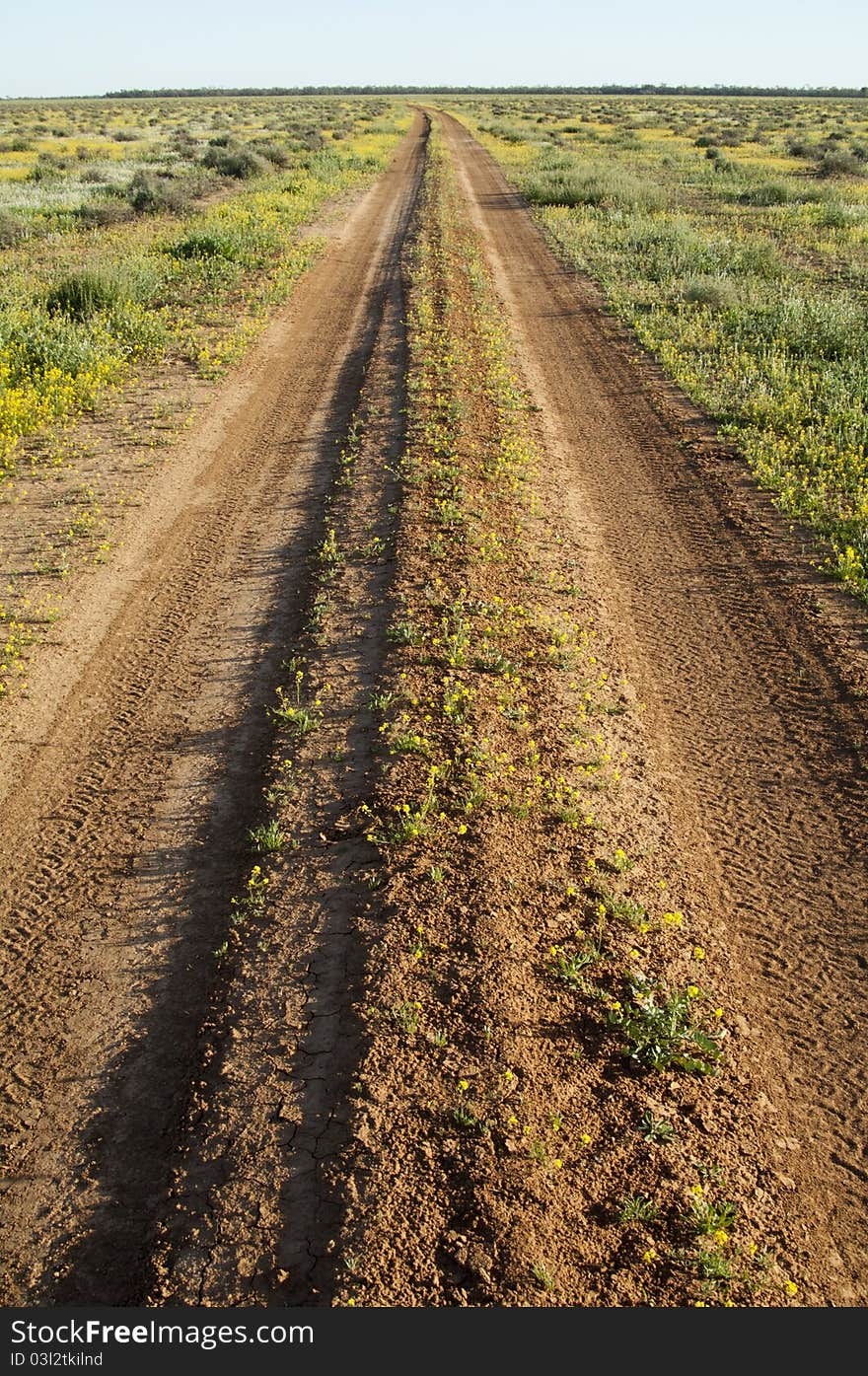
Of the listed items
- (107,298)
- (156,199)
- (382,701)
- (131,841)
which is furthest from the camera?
(156,199)

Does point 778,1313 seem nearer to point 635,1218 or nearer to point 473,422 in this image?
point 635,1218

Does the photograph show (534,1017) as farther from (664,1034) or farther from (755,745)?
(755,745)

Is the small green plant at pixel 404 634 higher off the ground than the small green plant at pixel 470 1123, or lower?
higher

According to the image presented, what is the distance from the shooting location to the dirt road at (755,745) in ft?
14.1

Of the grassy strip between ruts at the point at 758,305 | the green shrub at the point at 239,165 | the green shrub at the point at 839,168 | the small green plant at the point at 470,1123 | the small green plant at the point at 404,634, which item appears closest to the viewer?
the small green plant at the point at 470,1123

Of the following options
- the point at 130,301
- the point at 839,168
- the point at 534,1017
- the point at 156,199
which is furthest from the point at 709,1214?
the point at 839,168

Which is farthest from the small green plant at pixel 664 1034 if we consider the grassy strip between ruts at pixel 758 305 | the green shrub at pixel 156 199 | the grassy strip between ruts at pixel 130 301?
the green shrub at pixel 156 199

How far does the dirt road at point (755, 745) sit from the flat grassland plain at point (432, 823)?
0.03m

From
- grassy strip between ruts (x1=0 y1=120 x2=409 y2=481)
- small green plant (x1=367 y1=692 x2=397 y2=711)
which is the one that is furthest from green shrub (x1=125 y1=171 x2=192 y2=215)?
small green plant (x1=367 y1=692 x2=397 y2=711)

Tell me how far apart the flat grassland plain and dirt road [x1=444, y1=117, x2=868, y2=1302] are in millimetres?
28

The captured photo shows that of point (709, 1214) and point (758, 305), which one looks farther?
point (758, 305)

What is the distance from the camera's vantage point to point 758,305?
16.4 m

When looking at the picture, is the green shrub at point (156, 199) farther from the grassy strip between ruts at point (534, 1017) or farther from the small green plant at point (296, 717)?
the small green plant at point (296, 717)

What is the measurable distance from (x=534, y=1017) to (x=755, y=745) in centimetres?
307
